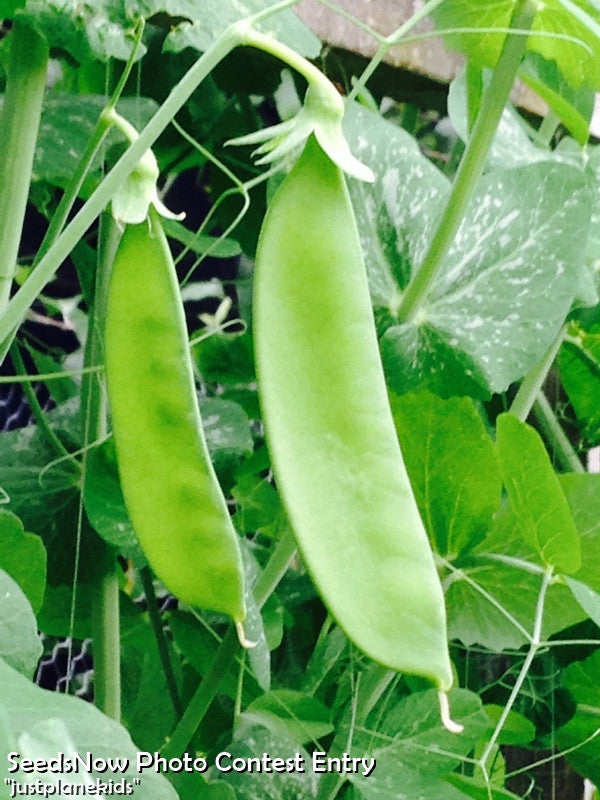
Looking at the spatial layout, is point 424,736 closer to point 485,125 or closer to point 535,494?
point 535,494

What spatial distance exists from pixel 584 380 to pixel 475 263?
0.33 metres

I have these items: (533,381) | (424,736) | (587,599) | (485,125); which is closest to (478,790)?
(424,736)

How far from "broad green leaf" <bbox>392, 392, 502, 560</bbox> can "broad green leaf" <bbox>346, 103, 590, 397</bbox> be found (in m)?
0.02

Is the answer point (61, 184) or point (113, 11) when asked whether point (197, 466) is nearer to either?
point (113, 11)

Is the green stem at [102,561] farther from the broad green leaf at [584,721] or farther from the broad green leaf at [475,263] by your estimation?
the broad green leaf at [584,721]

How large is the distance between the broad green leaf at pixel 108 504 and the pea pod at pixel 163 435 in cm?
17

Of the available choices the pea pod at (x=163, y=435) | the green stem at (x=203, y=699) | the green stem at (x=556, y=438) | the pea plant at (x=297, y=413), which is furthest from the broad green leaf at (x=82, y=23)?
the green stem at (x=556, y=438)

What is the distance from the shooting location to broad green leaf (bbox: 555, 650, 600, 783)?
673mm

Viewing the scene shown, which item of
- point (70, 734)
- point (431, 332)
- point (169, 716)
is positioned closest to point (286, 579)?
point (169, 716)

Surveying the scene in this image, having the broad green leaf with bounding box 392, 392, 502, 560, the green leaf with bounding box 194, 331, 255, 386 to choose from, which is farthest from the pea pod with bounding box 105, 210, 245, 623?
the green leaf with bounding box 194, 331, 255, 386

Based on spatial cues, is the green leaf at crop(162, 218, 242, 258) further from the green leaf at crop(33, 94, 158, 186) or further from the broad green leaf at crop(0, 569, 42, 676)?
the broad green leaf at crop(0, 569, 42, 676)

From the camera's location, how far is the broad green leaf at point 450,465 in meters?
0.50

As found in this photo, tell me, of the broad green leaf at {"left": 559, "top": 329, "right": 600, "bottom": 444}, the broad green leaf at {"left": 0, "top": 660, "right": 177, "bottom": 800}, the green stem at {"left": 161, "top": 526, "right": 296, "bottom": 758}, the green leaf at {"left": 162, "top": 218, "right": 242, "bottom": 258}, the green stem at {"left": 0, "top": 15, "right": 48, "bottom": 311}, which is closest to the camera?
the broad green leaf at {"left": 0, "top": 660, "right": 177, "bottom": 800}

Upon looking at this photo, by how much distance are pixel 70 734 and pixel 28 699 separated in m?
0.02
